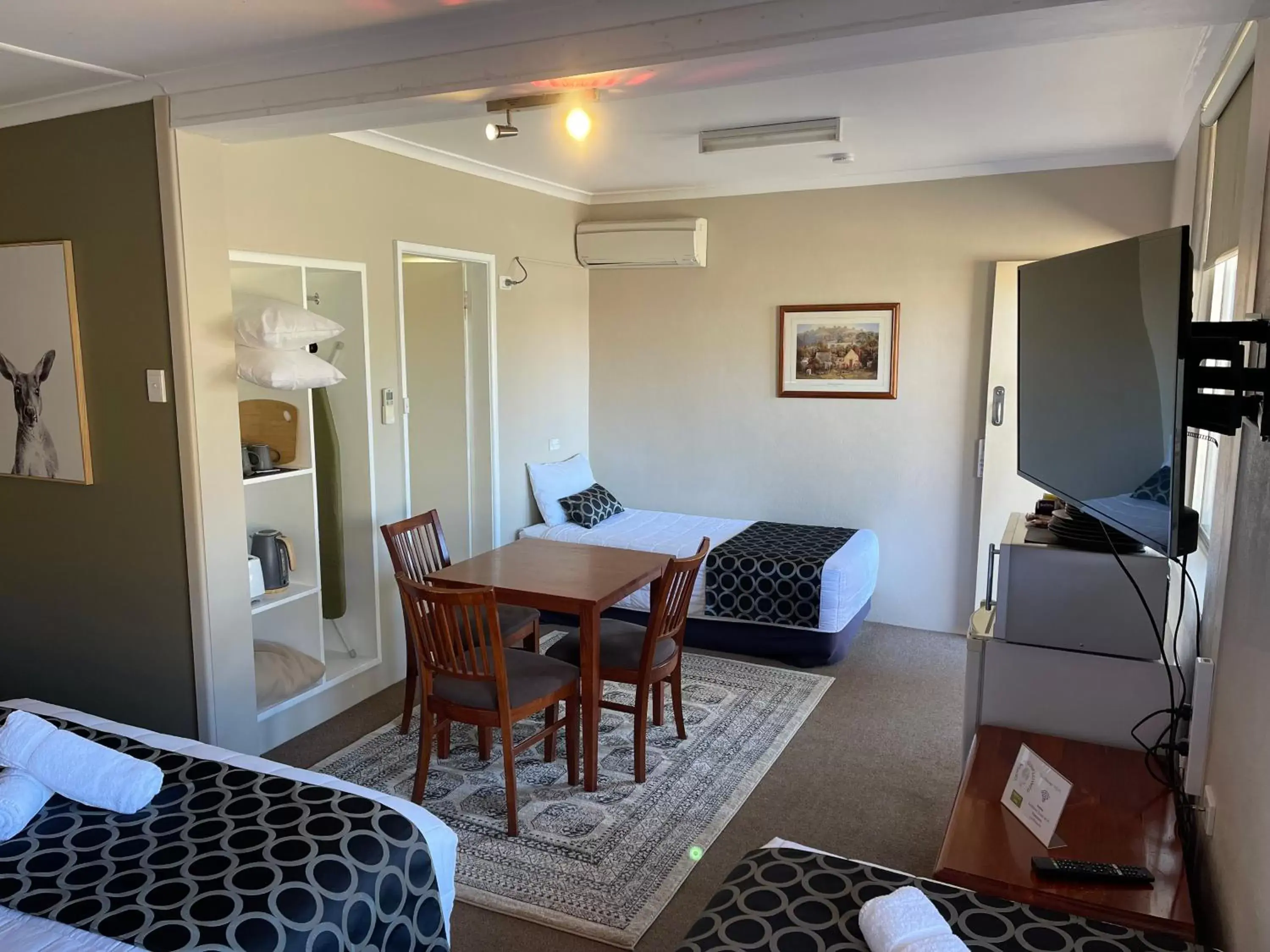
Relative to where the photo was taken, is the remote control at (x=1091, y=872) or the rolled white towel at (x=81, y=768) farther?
the rolled white towel at (x=81, y=768)

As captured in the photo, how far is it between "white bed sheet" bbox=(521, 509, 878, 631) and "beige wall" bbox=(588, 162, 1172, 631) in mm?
279

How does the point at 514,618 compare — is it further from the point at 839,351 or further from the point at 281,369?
the point at 839,351

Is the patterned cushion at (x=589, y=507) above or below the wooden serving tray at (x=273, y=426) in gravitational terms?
below

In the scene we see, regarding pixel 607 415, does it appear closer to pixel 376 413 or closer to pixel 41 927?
pixel 376 413

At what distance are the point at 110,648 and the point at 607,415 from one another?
326cm

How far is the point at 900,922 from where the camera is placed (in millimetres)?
1429

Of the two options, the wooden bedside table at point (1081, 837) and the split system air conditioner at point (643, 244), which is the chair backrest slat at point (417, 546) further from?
the split system air conditioner at point (643, 244)

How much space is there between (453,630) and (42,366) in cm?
178

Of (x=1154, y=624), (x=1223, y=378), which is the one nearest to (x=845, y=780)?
(x=1154, y=624)

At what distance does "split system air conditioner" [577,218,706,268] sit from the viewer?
17.2ft

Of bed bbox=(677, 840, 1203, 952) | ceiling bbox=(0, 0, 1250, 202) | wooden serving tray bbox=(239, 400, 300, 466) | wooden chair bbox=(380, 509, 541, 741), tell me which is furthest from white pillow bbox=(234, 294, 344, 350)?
bed bbox=(677, 840, 1203, 952)

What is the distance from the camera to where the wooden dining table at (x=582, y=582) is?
305 cm

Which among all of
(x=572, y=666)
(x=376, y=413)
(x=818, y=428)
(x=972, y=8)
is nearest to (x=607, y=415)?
(x=818, y=428)

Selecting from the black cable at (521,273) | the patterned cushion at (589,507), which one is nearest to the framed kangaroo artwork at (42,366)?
the black cable at (521,273)
